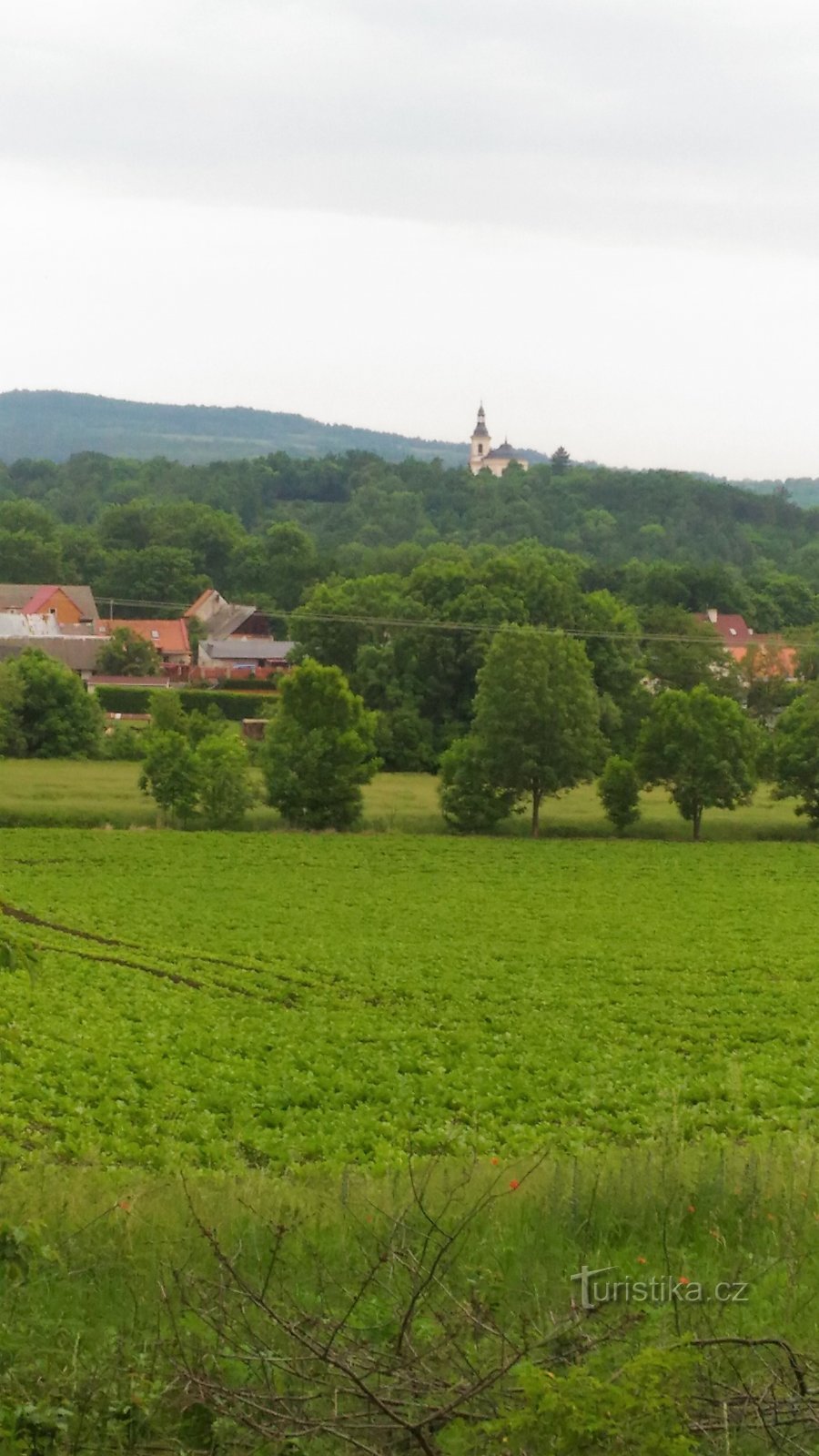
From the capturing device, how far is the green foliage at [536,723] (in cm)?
5131

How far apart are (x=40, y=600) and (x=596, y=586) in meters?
38.9

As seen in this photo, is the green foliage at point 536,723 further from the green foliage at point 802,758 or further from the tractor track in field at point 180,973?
the tractor track in field at point 180,973

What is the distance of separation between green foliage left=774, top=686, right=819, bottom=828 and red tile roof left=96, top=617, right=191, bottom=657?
172 feet

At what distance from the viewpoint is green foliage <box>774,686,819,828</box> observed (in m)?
52.9

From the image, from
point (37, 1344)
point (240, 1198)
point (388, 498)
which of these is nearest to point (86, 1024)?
point (240, 1198)

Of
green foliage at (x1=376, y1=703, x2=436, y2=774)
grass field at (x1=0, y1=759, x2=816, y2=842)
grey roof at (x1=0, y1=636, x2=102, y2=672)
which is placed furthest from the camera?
grey roof at (x1=0, y1=636, x2=102, y2=672)

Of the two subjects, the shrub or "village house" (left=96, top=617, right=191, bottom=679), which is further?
"village house" (left=96, top=617, right=191, bottom=679)

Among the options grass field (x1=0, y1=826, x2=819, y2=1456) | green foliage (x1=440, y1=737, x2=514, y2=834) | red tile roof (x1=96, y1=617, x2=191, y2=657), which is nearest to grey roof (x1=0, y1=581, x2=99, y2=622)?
red tile roof (x1=96, y1=617, x2=191, y2=657)

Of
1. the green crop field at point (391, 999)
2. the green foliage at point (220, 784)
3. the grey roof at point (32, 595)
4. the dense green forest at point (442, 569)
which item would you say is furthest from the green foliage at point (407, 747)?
the grey roof at point (32, 595)

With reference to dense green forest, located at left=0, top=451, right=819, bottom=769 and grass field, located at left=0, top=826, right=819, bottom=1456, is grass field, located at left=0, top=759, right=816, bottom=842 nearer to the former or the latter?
grass field, located at left=0, top=826, right=819, bottom=1456

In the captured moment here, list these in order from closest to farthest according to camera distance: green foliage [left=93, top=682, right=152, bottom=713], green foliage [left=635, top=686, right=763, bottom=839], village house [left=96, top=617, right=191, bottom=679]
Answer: green foliage [left=635, top=686, right=763, bottom=839]
green foliage [left=93, top=682, right=152, bottom=713]
village house [left=96, top=617, right=191, bottom=679]

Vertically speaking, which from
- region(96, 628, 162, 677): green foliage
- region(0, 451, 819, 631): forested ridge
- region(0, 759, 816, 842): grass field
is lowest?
region(0, 759, 816, 842): grass field

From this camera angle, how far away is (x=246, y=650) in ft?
314

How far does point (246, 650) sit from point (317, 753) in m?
46.8
